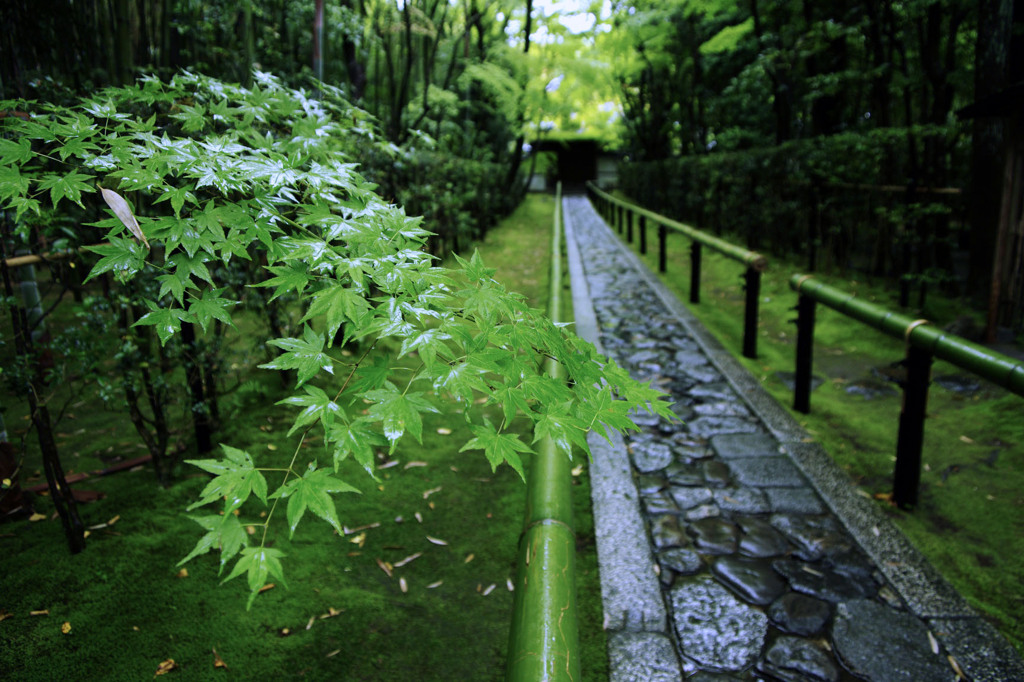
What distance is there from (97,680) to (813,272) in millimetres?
10185

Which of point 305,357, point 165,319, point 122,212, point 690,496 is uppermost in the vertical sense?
point 122,212

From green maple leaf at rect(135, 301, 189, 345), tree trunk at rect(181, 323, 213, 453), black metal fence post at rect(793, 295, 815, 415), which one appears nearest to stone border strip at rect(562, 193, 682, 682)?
green maple leaf at rect(135, 301, 189, 345)

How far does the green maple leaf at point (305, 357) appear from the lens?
1.48 meters

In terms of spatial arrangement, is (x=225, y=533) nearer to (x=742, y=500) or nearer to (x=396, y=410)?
(x=396, y=410)

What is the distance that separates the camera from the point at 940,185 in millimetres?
7824

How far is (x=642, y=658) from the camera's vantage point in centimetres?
239

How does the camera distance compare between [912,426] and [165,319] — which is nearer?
[165,319]

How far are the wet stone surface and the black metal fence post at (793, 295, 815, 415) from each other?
0.45m

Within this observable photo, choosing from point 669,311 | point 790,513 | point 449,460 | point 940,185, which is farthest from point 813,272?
point 449,460

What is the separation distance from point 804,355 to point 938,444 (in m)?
1.14

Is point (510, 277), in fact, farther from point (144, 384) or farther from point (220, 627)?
point (220, 627)

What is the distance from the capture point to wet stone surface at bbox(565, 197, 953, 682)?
7.77 feet

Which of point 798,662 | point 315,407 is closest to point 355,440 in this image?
point 315,407

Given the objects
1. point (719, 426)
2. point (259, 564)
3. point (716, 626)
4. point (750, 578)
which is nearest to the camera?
point (259, 564)
